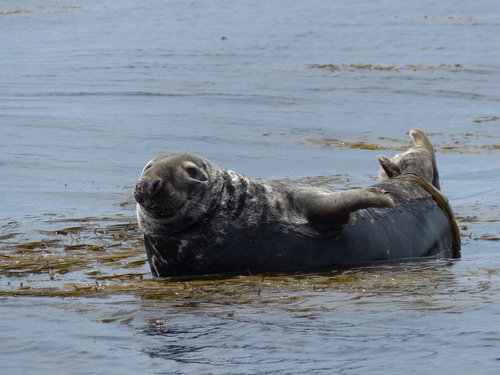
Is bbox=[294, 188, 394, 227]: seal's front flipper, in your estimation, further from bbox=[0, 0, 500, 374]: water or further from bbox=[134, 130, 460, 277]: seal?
bbox=[0, 0, 500, 374]: water

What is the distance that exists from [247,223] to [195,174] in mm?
437

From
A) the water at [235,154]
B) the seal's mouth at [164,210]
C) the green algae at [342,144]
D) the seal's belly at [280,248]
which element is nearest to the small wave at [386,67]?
the water at [235,154]

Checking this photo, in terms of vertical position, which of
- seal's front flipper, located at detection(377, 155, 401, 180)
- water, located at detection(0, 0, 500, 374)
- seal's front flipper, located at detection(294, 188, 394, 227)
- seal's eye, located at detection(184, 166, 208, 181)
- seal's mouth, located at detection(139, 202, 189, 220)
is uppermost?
seal's eye, located at detection(184, 166, 208, 181)

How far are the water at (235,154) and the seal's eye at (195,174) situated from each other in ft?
2.29

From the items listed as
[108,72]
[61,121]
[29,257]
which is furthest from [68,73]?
[29,257]

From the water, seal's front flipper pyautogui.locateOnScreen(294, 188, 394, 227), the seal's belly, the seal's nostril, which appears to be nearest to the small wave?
the water

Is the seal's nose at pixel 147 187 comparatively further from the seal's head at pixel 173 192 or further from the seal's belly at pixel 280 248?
the seal's belly at pixel 280 248

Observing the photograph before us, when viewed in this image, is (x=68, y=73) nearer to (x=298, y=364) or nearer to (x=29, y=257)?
(x=29, y=257)

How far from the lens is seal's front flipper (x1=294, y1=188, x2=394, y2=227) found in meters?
7.69

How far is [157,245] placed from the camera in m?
7.76

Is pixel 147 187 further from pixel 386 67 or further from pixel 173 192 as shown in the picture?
pixel 386 67

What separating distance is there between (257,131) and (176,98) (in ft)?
8.73

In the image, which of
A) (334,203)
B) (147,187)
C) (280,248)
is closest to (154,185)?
(147,187)

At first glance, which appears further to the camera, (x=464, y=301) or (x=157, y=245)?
(x=157, y=245)
